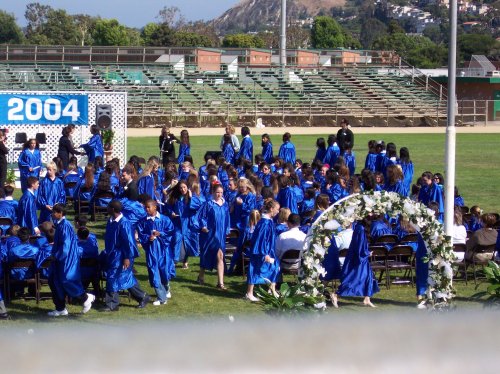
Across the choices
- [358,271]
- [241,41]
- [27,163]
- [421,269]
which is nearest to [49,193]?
[27,163]

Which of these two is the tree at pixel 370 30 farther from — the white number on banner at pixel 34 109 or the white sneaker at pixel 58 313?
the white sneaker at pixel 58 313

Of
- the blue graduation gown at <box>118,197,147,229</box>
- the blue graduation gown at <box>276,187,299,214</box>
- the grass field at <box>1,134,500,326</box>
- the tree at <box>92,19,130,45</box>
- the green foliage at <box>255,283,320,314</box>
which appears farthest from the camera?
the tree at <box>92,19,130,45</box>

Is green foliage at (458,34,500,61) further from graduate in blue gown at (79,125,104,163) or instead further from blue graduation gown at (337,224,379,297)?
blue graduation gown at (337,224,379,297)

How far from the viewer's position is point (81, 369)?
3.33 ft

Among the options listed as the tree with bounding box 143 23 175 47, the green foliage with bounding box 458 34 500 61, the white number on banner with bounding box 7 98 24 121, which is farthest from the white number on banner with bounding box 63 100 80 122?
the green foliage with bounding box 458 34 500 61

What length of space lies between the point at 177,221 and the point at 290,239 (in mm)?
2268

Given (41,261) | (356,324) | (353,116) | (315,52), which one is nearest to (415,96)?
(353,116)

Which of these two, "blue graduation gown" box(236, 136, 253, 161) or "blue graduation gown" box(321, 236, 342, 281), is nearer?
"blue graduation gown" box(321, 236, 342, 281)

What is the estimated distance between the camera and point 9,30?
359 feet

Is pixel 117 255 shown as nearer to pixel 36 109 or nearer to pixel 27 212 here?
pixel 27 212

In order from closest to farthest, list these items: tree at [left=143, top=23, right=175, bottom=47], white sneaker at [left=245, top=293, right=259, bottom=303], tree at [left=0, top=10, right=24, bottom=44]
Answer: white sneaker at [left=245, top=293, right=259, bottom=303] < tree at [left=143, top=23, right=175, bottom=47] < tree at [left=0, top=10, right=24, bottom=44]

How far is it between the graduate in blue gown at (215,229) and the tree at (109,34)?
9986cm

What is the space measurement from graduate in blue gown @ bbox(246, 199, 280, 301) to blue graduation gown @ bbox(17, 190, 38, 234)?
4.43 m

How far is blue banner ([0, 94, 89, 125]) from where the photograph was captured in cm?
2312
